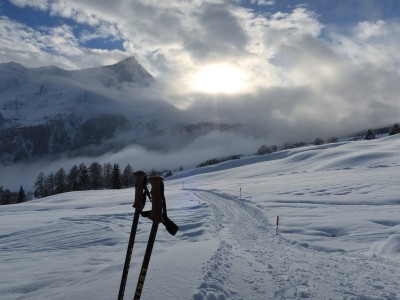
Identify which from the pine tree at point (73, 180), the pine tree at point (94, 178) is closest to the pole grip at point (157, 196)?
the pine tree at point (94, 178)

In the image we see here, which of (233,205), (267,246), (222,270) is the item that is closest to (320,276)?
(222,270)

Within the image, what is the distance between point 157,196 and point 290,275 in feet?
21.0

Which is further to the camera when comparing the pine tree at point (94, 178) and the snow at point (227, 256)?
the pine tree at point (94, 178)

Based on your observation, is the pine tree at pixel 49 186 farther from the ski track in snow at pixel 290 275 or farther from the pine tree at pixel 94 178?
the ski track in snow at pixel 290 275

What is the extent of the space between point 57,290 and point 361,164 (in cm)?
5871

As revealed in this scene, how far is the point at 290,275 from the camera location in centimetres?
957

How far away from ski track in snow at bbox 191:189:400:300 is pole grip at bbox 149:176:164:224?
122 inches

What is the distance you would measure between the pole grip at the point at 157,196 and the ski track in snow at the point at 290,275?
3103mm

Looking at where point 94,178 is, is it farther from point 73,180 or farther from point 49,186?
point 49,186

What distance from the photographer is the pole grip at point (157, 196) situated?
4539 millimetres

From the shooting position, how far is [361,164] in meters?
58.4

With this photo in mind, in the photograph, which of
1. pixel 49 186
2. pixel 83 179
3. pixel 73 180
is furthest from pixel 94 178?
pixel 49 186

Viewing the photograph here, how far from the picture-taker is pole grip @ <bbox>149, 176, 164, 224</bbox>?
4.54 meters

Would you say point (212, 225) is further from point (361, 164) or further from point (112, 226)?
point (361, 164)
